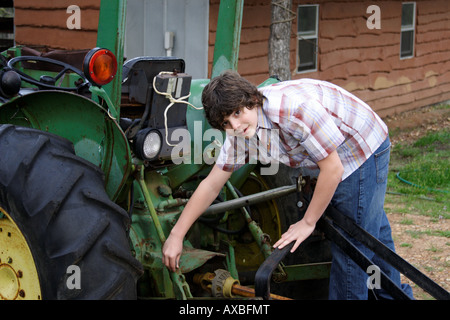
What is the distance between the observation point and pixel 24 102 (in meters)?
2.80

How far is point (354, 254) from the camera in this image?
3.15 metres

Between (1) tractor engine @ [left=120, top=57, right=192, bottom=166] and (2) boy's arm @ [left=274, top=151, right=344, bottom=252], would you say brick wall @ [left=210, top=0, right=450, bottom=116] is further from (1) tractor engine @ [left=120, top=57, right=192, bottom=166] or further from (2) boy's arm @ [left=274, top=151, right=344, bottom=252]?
(2) boy's arm @ [left=274, top=151, right=344, bottom=252]

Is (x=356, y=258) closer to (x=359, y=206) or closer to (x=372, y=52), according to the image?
(x=359, y=206)

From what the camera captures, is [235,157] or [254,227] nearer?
[235,157]

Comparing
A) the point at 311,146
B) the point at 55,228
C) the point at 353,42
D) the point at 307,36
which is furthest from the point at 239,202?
the point at 353,42

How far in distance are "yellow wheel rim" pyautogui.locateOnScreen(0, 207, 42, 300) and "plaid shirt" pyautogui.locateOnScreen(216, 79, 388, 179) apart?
998 mm

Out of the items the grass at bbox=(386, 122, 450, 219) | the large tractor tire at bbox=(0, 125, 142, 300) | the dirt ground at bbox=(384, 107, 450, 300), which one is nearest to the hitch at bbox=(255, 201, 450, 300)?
the large tractor tire at bbox=(0, 125, 142, 300)

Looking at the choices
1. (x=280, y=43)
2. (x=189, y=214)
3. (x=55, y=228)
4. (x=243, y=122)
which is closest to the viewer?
(x=55, y=228)

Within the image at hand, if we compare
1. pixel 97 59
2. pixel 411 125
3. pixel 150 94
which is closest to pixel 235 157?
pixel 150 94

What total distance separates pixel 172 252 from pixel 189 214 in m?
0.20

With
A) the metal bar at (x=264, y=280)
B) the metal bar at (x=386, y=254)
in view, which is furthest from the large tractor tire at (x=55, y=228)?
the metal bar at (x=386, y=254)

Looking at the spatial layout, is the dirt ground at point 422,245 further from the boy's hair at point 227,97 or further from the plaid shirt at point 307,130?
the boy's hair at point 227,97

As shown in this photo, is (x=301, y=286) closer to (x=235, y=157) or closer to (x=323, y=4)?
(x=235, y=157)
